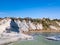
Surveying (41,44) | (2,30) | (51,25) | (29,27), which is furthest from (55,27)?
(41,44)

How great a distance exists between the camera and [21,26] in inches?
3413

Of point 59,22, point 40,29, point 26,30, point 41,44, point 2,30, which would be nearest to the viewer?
point 41,44

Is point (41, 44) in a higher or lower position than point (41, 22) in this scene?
lower

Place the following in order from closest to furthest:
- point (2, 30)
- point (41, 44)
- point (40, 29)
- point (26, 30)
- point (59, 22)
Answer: point (41, 44) < point (2, 30) < point (26, 30) < point (40, 29) < point (59, 22)

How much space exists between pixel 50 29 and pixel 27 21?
44.6 ft

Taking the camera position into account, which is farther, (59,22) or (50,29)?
(59,22)

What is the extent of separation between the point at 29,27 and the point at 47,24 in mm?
12589

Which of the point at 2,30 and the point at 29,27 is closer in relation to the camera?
the point at 2,30

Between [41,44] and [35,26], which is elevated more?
[35,26]

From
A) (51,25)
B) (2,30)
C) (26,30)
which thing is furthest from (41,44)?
(51,25)

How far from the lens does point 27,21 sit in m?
92.4

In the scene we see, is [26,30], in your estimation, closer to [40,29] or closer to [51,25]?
[40,29]

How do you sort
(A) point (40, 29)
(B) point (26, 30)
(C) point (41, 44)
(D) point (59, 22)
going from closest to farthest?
(C) point (41, 44), (B) point (26, 30), (A) point (40, 29), (D) point (59, 22)

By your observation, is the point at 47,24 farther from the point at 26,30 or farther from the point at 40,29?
the point at 26,30
